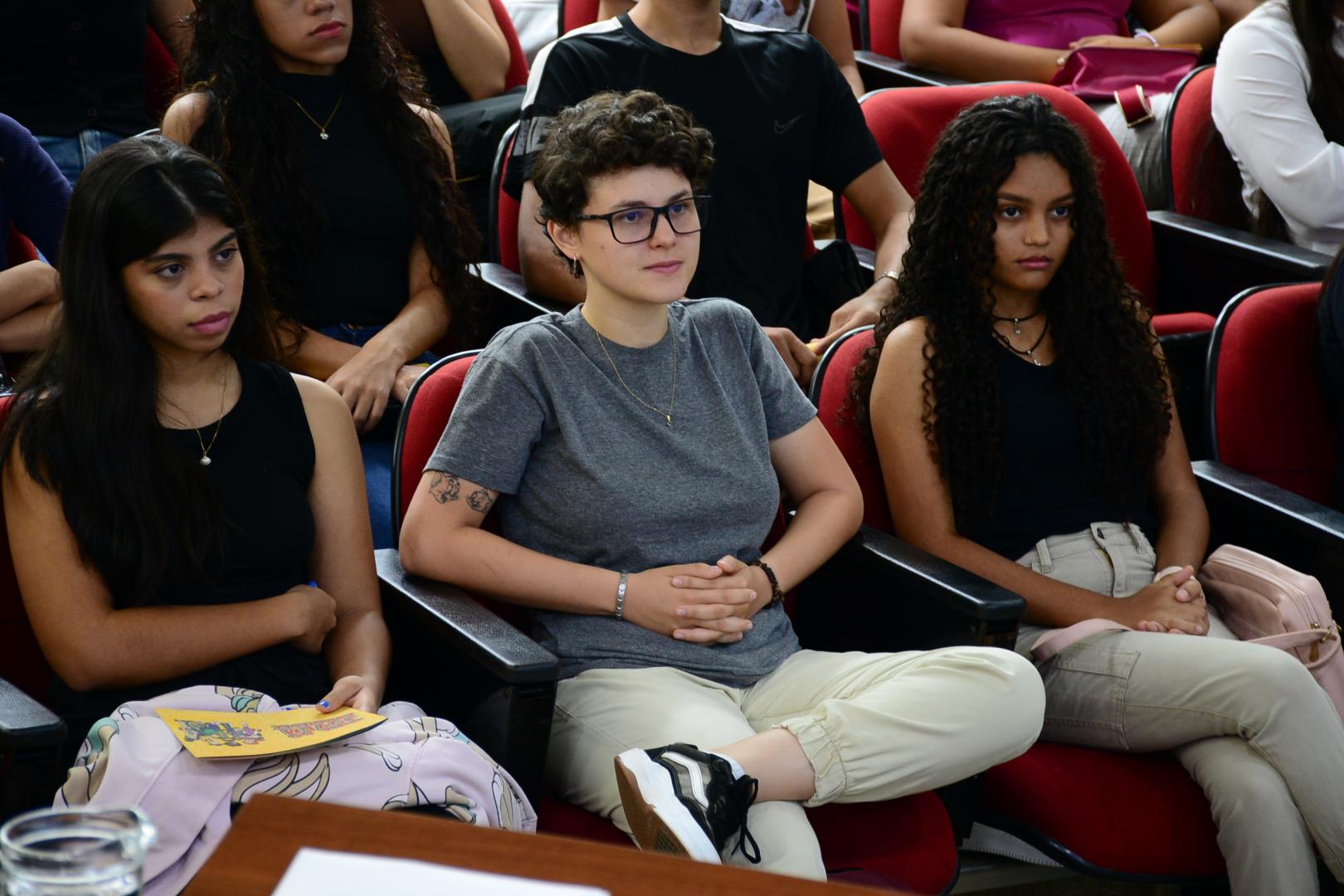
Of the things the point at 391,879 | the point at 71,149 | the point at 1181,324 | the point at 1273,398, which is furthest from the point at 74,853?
the point at 71,149

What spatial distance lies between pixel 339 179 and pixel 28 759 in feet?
4.44

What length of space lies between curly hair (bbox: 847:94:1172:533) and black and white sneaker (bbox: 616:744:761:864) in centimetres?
71

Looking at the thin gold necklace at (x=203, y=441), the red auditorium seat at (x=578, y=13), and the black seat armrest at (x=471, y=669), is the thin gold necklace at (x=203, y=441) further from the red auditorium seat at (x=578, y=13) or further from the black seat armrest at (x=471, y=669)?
the red auditorium seat at (x=578, y=13)

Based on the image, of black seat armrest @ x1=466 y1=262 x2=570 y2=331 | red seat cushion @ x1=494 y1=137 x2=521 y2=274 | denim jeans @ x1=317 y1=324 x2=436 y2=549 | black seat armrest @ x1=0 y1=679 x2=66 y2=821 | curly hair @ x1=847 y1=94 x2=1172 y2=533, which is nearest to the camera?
black seat armrest @ x1=0 y1=679 x2=66 y2=821

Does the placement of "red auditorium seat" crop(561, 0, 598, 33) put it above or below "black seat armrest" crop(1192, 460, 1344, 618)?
above

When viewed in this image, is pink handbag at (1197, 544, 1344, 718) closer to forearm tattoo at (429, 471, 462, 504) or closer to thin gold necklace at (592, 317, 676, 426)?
thin gold necklace at (592, 317, 676, 426)

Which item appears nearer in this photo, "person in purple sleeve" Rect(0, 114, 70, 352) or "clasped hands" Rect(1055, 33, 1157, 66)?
"person in purple sleeve" Rect(0, 114, 70, 352)

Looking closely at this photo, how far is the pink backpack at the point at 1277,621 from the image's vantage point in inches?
78.8

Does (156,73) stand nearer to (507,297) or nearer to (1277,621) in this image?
(507,297)

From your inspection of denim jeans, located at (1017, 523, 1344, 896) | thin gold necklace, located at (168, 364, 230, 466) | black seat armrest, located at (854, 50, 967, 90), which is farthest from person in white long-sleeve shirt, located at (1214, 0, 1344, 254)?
thin gold necklace, located at (168, 364, 230, 466)

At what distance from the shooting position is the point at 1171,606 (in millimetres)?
2070

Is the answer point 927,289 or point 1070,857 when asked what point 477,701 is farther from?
point 927,289

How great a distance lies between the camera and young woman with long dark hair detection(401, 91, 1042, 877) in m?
1.72

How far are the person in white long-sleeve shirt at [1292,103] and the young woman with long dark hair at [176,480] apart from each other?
2100 mm
